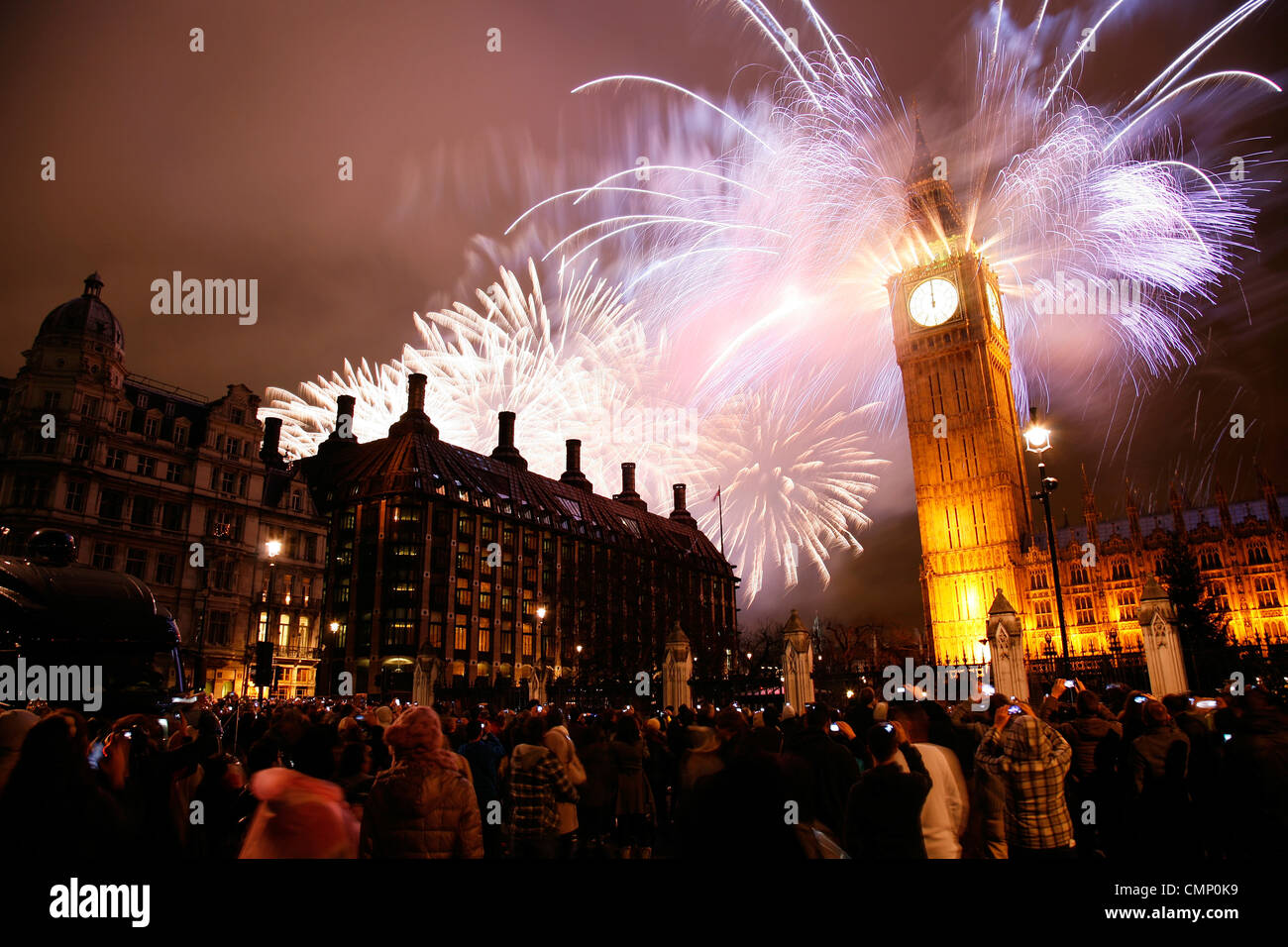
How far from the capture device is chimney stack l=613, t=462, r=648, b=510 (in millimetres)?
122438

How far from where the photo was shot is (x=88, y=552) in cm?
4469

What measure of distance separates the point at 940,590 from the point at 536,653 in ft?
150

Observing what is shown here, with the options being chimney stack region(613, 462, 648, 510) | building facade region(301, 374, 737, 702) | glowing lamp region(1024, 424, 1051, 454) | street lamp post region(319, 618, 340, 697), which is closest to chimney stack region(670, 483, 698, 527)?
chimney stack region(613, 462, 648, 510)

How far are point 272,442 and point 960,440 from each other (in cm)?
7401

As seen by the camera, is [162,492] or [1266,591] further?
[1266,591]

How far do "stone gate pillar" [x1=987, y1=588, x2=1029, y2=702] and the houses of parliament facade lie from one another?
5465 centimetres

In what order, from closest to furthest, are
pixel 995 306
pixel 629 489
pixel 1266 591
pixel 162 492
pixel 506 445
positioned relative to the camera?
pixel 162 492 → pixel 1266 591 → pixel 995 306 → pixel 506 445 → pixel 629 489

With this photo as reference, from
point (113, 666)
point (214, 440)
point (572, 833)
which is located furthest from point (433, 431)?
point (572, 833)

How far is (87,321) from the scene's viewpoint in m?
46.1

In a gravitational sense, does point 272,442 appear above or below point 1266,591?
above

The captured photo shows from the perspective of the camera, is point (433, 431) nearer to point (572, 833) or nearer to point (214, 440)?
point (214, 440)

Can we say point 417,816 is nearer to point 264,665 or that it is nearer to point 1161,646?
point 264,665

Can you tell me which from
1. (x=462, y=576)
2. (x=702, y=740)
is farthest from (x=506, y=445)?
(x=702, y=740)

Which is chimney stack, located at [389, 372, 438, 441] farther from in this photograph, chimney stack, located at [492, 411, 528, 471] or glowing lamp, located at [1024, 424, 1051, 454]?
glowing lamp, located at [1024, 424, 1051, 454]
